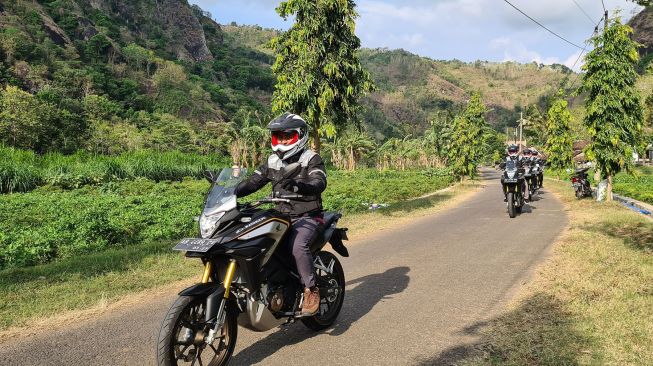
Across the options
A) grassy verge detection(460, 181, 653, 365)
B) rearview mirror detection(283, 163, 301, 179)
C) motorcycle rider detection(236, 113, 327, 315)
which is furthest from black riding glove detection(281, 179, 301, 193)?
grassy verge detection(460, 181, 653, 365)

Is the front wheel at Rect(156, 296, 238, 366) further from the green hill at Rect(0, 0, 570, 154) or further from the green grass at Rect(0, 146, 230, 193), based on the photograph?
the green grass at Rect(0, 146, 230, 193)

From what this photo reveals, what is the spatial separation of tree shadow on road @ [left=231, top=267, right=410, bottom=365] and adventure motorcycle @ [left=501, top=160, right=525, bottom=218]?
714cm

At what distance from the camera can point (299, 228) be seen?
4320 millimetres

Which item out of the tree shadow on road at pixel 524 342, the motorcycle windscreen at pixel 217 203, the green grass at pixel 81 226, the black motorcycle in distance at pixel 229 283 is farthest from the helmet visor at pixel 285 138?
the green grass at pixel 81 226

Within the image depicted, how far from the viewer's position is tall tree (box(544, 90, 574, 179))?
1443 inches

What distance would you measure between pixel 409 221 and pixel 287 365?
9993 millimetres

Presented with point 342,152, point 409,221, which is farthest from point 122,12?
point 409,221

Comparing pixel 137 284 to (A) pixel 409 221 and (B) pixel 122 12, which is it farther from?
(B) pixel 122 12

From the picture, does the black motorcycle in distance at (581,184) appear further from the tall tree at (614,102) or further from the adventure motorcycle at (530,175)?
the adventure motorcycle at (530,175)

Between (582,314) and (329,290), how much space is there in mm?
2654

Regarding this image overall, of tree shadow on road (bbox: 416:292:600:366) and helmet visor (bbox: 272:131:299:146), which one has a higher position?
helmet visor (bbox: 272:131:299:146)

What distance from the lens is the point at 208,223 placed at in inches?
144

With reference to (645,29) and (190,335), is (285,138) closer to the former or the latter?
(190,335)

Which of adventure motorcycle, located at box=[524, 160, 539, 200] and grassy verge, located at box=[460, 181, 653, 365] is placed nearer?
grassy verge, located at box=[460, 181, 653, 365]
